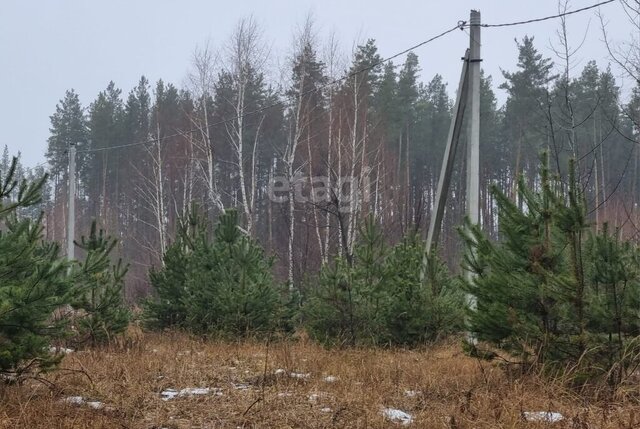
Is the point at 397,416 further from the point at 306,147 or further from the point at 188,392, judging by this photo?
the point at 306,147

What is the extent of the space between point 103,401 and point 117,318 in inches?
176

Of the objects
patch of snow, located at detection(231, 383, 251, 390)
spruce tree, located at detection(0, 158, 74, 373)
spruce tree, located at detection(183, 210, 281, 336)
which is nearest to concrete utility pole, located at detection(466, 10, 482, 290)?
spruce tree, located at detection(183, 210, 281, 336)

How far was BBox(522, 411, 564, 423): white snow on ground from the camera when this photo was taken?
404 cm

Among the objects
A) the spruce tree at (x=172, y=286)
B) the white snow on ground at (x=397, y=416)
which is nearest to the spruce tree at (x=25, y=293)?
the white snow on ground at (x=397, y=416)

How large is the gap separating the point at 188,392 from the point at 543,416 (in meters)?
2.95

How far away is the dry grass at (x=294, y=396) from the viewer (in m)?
4.21

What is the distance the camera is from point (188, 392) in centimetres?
541

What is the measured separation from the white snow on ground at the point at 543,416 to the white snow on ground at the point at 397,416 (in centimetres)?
79

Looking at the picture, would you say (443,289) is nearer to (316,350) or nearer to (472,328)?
(316,350)

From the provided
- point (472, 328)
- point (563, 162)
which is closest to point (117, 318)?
point (472, 328)

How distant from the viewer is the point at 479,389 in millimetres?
5082

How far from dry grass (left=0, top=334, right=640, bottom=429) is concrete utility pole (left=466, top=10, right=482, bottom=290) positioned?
7.37 feet

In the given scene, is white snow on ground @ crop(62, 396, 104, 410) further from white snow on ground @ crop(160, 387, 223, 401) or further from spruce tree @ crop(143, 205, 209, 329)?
spruce tree @ crop(143, 205, 209, 329)

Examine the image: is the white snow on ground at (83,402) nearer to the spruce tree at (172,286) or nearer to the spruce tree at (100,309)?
the spruce tree at (100,309)
